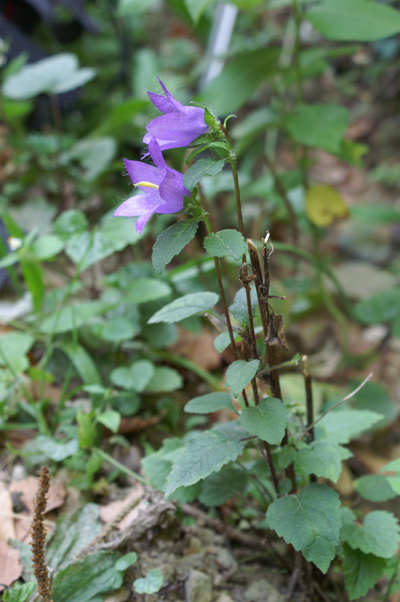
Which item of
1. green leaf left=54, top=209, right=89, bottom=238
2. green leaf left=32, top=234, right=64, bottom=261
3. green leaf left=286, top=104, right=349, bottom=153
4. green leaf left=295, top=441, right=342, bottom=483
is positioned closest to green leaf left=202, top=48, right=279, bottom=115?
green leaf left=286, top=104, right=349, bottom=153

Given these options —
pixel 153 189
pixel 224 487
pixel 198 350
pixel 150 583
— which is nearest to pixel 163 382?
pixel 198 350

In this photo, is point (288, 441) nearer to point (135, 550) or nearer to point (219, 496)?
point (219, 496)

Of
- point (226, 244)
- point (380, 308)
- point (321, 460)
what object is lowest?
point (380, 308)

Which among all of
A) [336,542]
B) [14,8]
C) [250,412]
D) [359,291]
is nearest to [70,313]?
[250,412]

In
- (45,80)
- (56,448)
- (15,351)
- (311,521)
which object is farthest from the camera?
(45,80)

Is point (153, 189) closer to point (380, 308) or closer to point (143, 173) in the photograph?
point (143, 173)

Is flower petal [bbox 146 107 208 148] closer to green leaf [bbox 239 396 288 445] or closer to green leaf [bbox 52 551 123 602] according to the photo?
green leaf [bbox 239 396 288 445]
